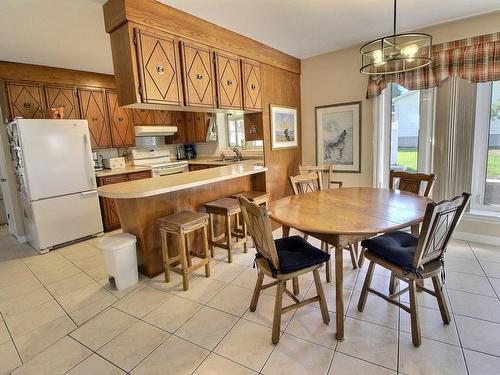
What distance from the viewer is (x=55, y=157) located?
12.0ft

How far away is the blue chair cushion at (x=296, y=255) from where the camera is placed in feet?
5.94

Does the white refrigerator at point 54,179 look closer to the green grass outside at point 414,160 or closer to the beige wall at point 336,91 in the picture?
the beige wall at point 336,91

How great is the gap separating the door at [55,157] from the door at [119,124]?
0.92 metres

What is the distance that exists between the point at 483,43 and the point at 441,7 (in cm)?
65

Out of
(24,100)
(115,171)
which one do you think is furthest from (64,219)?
(24,100)

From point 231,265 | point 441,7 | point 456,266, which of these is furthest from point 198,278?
point 441,7

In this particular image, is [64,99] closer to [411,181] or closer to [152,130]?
[152,130]

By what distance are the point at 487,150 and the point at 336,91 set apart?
202 cm

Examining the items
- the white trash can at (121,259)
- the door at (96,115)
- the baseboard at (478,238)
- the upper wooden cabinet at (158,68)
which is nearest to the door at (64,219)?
the door at (96,115)

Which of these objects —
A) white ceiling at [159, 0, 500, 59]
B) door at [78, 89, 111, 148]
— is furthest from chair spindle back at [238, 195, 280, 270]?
door at [78, 89, 111, 148]

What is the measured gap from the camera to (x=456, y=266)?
108 inches

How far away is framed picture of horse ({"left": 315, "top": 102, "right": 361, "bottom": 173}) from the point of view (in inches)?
160

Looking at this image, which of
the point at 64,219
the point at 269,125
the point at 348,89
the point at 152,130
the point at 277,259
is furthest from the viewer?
the point at 152,130

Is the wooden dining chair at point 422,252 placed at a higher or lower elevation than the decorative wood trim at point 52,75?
lower
